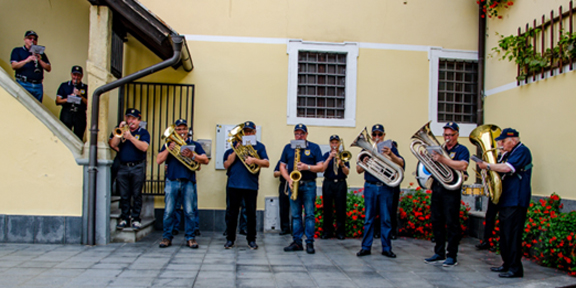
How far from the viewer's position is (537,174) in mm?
7383

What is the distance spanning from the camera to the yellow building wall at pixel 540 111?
6.73 m

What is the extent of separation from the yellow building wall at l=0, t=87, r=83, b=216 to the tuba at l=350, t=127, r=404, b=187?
14.7 feet

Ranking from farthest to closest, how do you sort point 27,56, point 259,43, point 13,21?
1. point 259,43
2. point 13,21
3. point 27,56

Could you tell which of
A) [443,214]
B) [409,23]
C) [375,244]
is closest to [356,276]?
[443,214]

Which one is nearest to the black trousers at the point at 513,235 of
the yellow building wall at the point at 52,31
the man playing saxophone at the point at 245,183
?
the man playing saxophone at the point at 245,183

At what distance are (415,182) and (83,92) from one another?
6.86 metres

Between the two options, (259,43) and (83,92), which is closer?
(83,92)

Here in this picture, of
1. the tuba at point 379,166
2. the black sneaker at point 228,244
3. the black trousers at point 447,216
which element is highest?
the tuba at point 379,166

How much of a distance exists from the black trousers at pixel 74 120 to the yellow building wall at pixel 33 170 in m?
0.81

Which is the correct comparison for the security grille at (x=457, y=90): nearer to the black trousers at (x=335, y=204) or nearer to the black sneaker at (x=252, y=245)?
the black trousers at (x=335, y=204)

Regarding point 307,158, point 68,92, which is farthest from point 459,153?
point 68,92

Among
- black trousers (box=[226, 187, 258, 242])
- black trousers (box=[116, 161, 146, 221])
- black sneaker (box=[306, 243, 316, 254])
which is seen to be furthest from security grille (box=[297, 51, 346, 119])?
black trousers (box=[116, 161, 146, 221])

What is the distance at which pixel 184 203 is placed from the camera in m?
6.64

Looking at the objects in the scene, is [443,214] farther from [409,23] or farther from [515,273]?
[409,23]
